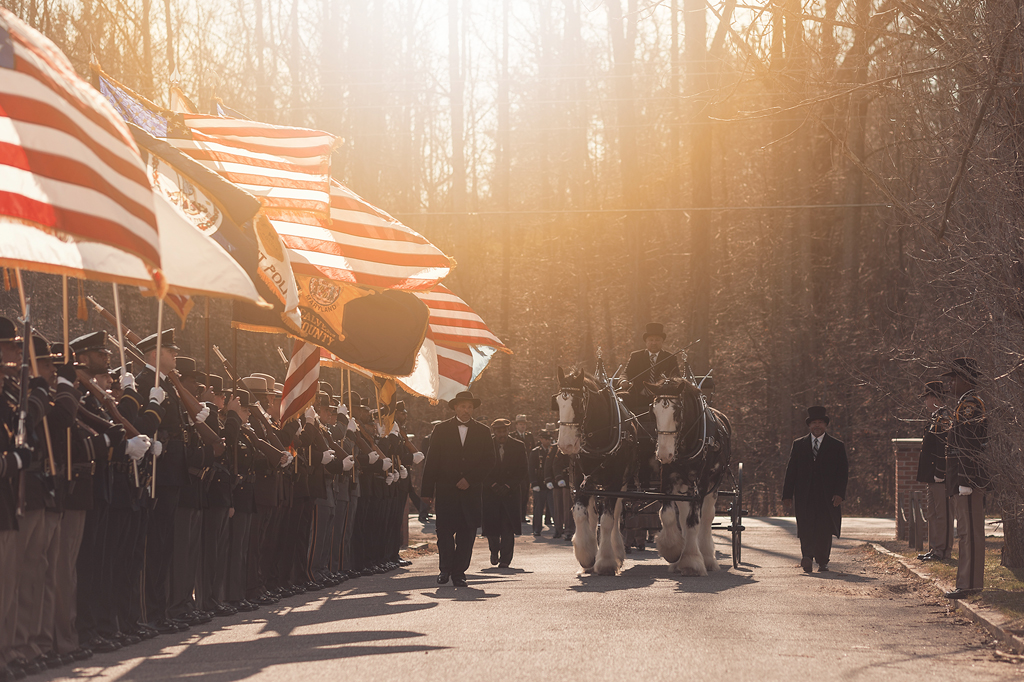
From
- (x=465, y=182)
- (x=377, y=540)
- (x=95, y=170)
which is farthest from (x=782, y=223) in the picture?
(x=95, y=170)

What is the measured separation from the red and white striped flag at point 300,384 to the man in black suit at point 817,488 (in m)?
6.94

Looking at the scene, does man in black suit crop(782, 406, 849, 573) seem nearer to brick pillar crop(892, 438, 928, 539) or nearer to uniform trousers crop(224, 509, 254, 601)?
brick pillar crop(892, 438, 928, 539)

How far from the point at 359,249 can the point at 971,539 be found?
7.52m

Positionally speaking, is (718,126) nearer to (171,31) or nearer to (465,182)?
(465,182)

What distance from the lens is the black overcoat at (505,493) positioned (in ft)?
64.7

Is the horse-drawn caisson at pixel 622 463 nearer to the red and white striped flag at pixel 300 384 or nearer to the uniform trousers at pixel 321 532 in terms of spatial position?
the uniform trousers at pixel 321 532

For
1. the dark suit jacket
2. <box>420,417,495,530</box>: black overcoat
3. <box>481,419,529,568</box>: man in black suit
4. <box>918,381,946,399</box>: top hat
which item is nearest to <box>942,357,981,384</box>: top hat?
<box>918,381,946,399</box>: top hat

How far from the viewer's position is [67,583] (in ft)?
32.9

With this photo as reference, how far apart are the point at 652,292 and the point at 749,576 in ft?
103

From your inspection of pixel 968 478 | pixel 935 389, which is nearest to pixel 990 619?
pixel 968 478

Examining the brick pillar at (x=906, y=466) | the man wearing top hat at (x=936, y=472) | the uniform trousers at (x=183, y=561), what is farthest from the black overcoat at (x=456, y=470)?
the brick pillar at (x=906, y=466)

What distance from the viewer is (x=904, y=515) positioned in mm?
23938

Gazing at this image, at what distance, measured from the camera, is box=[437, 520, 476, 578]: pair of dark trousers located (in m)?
16.3

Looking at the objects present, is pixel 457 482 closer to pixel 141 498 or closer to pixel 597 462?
pixel 597 462
